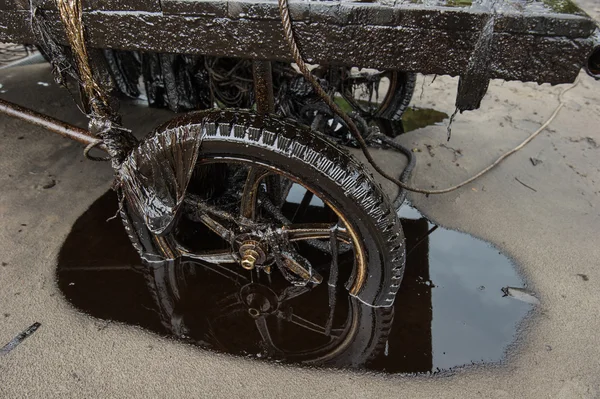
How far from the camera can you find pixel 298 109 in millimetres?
3273

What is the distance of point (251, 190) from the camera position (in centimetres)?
210

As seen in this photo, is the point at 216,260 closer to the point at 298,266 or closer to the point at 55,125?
the point at 298,266

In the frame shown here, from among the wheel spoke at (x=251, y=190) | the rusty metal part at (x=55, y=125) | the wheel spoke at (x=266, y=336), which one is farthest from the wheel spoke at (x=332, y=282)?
the rusty metal part at (x=55, y=125)

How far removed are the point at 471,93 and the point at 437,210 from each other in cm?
147

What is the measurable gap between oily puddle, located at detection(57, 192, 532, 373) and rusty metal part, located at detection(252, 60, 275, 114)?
975 mm

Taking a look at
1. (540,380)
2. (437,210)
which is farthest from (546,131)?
(540,380)

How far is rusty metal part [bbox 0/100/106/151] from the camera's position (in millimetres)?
2205

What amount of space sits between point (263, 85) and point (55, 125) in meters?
1.19

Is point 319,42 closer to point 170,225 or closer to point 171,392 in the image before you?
point 170,225

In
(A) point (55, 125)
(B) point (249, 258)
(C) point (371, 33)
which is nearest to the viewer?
(C) point (371, 33)

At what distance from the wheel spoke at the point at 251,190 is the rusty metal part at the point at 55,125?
0.73 metres

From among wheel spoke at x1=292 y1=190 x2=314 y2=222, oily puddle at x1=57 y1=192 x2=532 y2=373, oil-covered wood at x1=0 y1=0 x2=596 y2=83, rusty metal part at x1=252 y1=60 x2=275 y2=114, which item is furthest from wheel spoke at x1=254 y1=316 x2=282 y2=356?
oil-covered wood at x1=0 y1=0 x2=596 y2=83

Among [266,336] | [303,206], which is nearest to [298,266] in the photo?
[266,336]

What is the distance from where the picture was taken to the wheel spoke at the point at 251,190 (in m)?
2.02
